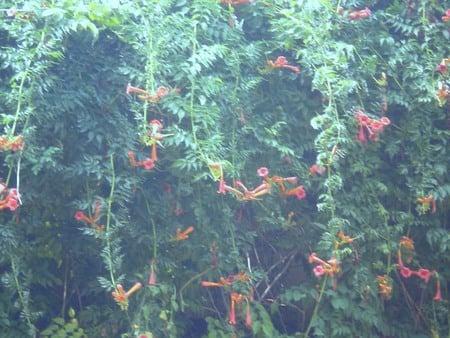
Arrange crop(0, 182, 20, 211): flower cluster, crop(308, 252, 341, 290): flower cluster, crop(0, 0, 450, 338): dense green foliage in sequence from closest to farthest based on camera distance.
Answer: crop(0, 182, 20, 211): flower cluster → crop(0, 0, 450, 338): dense green foliage → crop(308, 252, 341, 290): flower cluster

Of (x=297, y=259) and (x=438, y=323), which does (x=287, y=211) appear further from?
(x=438, y=323)

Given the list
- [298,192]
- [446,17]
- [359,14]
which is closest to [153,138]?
[298,192]

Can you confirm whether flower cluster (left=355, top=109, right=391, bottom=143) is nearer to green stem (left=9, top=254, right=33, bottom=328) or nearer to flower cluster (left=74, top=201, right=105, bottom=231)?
flower cluster (left=74, top=201, right=105, bottom=231)

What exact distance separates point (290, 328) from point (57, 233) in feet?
4.69

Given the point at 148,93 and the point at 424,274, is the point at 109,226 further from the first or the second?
the point at 424,274

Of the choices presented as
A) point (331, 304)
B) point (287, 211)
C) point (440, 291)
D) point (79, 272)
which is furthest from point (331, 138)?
point (79, 272)

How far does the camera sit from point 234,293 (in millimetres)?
3803

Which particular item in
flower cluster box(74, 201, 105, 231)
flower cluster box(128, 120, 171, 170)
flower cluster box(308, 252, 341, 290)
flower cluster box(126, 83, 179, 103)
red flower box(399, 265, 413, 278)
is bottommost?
red flower box(399, 265, 413, 278)

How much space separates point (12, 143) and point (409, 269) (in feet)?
7.29

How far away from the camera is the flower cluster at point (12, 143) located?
10.5 feet

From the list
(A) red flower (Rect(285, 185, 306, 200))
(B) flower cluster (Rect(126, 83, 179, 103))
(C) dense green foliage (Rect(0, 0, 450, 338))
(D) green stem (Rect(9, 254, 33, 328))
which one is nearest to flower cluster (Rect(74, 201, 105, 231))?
(C) dense green foliage (Rect(0, 0, 450, 338))

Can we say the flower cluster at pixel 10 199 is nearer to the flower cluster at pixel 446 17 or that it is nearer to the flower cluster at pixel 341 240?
the flower cluster at pixel 341 240

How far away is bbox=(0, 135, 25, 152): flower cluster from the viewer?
319cm

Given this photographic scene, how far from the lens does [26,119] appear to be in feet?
10.9
